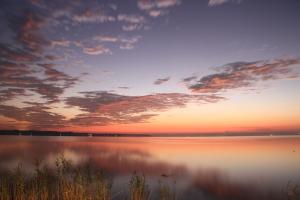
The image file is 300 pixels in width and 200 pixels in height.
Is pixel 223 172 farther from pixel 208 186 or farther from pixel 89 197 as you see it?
pixel 89 197

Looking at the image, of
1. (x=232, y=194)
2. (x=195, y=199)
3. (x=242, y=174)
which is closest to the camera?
(x=195, y=199)

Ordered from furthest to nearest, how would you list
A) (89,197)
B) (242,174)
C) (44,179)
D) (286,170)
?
(286,170) → (242,174) → (44,179) → (89,197)

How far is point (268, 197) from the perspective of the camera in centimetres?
1766

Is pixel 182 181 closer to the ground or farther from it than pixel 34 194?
closer to the ground

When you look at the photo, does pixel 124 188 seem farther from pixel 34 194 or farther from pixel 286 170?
pixel 286 170

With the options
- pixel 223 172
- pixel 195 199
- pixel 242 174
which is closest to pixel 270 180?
pixel 242 174

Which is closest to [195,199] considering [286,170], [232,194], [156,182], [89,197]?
[232,194]

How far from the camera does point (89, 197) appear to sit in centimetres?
1140

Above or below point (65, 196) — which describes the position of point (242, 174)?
below

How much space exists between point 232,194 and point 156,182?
6.14 meters

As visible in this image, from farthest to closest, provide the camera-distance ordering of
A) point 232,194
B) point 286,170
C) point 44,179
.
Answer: point 286,170
point 232,194
point 44,179

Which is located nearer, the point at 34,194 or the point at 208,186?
the point at 34,194

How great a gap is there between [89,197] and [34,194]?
284 centimetres

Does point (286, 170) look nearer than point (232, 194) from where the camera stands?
No
